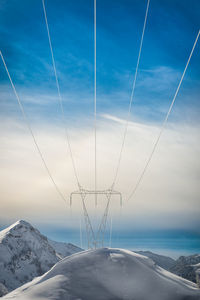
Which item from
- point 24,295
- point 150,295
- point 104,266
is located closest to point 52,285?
point 24,295

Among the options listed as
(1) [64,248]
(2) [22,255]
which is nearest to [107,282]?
(2) [22,255]

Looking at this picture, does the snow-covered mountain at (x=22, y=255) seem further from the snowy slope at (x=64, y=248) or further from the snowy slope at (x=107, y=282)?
the snowy slope at (x=64, y=248)

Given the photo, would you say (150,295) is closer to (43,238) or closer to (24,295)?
(24,295)

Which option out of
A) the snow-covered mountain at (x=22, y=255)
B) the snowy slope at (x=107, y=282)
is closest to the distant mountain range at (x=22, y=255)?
the snow-covered mountain at (x=22, y=255)

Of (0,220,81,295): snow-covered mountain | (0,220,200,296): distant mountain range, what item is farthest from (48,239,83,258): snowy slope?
(0,220,200,296): distant mountain range

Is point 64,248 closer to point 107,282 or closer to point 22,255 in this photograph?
point 22,255

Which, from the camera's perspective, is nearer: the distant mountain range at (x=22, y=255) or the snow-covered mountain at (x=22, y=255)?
the distant mountain range at (x=22, y=255)

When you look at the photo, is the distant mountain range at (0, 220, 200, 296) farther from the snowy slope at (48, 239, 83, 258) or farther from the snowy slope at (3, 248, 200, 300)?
the snowy slope at (48, 239, 83, 258)
